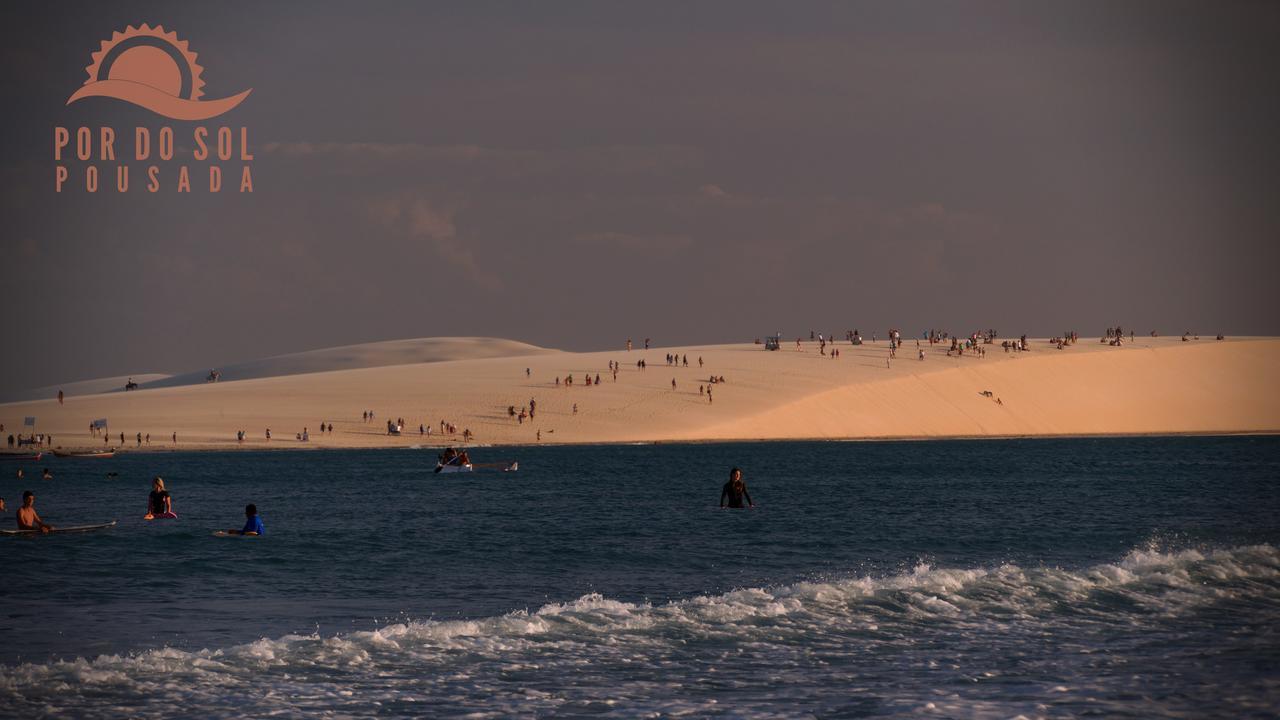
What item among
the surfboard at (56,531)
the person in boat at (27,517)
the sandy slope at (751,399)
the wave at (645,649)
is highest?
the sandy slope at (751,399)

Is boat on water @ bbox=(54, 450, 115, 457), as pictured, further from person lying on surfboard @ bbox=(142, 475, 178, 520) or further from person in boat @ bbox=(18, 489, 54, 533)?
person in boat @ bbox=(18, 489, 54, 533)

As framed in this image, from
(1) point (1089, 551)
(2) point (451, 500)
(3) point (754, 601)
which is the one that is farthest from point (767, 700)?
(2) point (451, 500)

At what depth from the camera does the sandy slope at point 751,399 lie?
334 ft

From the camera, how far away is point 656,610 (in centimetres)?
2148

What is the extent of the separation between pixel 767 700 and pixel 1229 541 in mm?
21662

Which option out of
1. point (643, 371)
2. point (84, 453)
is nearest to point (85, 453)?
point (84, 453)

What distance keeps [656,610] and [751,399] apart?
87.0m

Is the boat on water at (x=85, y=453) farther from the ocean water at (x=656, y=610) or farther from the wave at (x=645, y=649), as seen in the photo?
the wave at (x=645, y=649)

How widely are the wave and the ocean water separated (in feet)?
0.21

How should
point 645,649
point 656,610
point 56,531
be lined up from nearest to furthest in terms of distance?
point 645,649
point 656,610
point 56,531

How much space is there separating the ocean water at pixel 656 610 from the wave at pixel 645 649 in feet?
0.21

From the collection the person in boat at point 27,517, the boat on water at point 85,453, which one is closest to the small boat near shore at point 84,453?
the boat on water at point 85,453

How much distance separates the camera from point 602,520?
131 feet

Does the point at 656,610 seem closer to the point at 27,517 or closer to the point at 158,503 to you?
the point at 27,517
